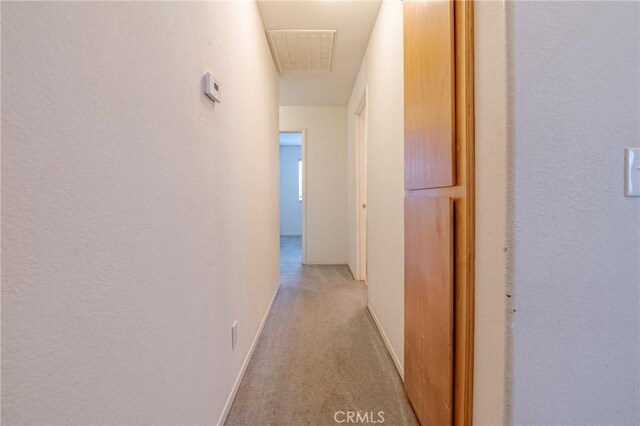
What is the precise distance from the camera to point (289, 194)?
8.43 metres

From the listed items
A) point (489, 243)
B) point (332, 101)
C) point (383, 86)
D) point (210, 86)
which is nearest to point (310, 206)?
point (332, 101)

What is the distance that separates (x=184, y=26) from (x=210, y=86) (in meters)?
0.23

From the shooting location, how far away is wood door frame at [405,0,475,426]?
901mm

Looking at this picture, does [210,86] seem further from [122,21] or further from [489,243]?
[489,243]

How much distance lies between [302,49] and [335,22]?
499 mm

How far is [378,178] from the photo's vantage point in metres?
2.32

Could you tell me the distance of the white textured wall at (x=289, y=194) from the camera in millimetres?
8250

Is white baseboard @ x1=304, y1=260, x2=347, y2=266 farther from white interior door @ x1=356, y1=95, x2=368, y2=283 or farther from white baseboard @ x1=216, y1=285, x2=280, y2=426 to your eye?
white baseboard @ x1=216, y1=285, x2=280, y2=426

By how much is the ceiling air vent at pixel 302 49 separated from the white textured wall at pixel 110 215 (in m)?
1.41

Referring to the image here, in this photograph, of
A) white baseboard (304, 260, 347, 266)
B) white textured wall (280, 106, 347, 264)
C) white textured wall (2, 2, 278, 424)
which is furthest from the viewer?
white baseboard (304, 260, 347, 266)

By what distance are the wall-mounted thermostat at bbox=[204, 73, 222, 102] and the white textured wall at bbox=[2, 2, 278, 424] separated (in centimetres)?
4

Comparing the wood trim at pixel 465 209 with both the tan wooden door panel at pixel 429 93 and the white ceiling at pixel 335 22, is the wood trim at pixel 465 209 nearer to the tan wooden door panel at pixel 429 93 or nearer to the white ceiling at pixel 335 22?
the tan wooden door panel at pixel 429 93

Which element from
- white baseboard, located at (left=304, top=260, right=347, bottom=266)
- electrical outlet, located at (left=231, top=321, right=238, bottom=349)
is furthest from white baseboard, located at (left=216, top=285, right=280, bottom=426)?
white baseboard, located at (left=304, top=260, right=347, bottom=266)

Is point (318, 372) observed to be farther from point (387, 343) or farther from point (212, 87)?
point (212, 87)
